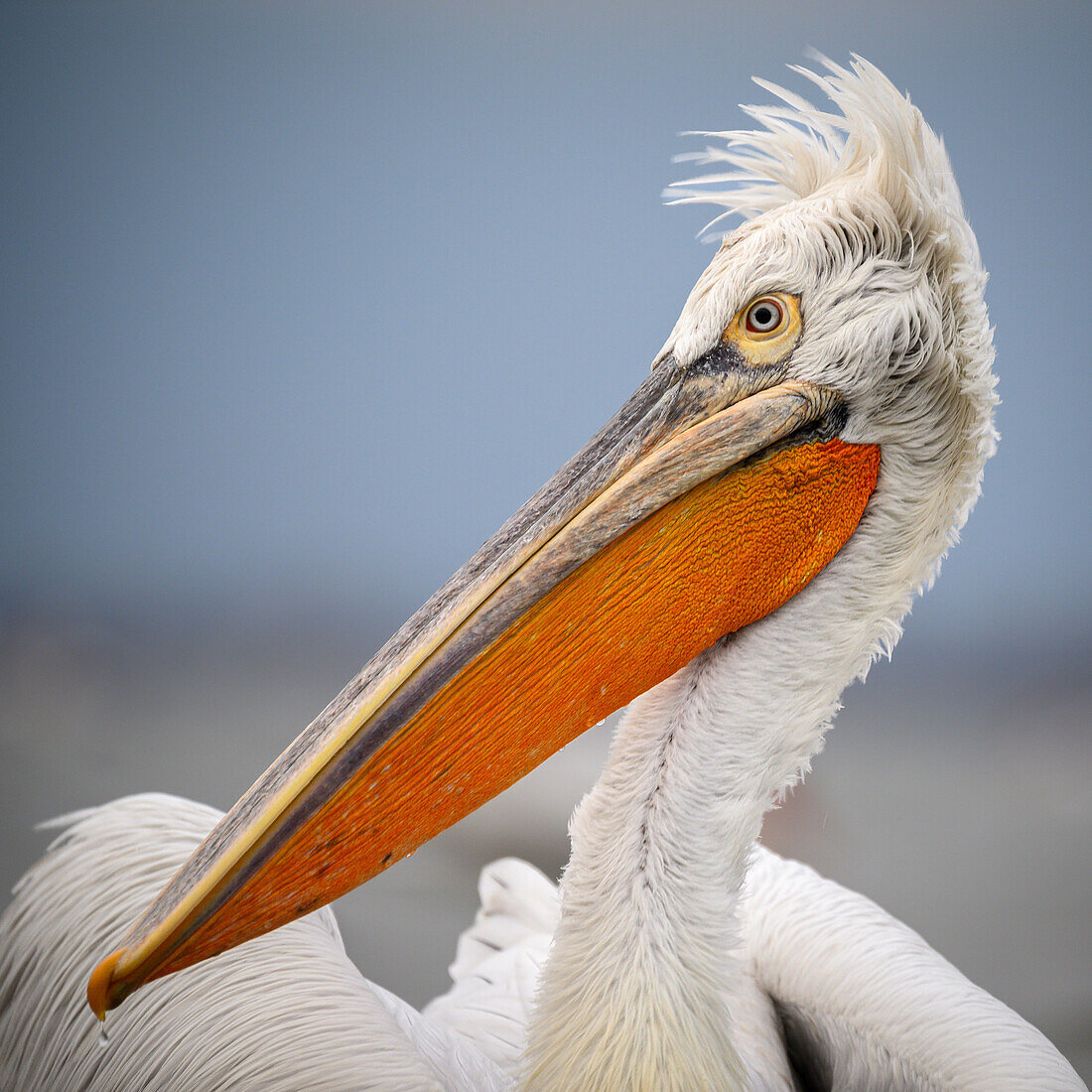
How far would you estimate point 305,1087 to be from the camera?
123cm

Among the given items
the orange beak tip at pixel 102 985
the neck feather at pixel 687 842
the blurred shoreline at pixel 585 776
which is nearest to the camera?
the orange beak tip at pixel 102 985

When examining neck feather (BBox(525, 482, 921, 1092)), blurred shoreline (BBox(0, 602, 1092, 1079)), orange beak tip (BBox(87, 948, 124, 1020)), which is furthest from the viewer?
blurred shoreline (BBox(0, 602, 1092, 1079))

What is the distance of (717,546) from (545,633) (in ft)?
0.77

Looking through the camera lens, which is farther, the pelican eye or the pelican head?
the pelican eye

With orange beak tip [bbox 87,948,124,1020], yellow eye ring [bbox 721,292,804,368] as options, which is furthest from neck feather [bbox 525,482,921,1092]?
orange beak tip [bbox 87,948,124,1020]

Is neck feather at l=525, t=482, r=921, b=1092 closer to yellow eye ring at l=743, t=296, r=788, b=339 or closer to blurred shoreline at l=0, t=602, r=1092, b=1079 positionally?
yellow eye ring at l=743, t=296, r=788, b=339

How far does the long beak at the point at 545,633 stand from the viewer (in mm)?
991

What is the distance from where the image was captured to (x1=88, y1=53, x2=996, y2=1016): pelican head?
39.5 inches

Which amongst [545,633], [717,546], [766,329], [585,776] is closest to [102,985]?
[545,633]

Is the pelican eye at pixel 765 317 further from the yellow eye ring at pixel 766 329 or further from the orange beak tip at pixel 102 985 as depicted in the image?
the orange beak tip at pixel 102 985

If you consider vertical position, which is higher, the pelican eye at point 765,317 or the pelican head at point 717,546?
the pelican eye at point 765,317

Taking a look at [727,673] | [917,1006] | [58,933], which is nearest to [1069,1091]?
[917,1006]

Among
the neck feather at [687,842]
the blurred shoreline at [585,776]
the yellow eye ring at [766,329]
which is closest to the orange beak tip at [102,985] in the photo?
the neck feather at [687,842]

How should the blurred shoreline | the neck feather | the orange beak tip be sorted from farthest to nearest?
the blurred shoreline < the neck feather < the orange beak tip
